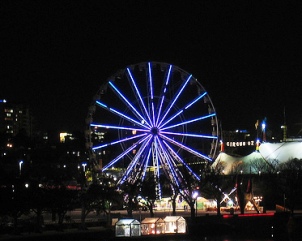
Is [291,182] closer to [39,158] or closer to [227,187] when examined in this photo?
[227,187]

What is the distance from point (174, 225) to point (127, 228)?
3.84m

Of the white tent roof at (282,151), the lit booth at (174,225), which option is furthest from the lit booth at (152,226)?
the white tent roof at (282,151)

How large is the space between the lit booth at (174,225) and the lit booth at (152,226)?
12.3 inches

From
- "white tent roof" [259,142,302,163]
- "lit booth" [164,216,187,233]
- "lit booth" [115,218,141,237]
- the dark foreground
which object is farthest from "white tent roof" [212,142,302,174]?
"lit booth" [115,218,141,237]

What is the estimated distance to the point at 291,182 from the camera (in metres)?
79.4

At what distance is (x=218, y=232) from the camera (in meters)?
56.5

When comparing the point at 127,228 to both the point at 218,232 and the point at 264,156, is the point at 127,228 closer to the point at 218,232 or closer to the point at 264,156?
the point at 218,232

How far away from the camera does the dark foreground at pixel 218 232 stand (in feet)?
160

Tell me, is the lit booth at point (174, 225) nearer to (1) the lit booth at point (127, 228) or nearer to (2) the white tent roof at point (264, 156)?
(1) the lit booth at point (127, 228)

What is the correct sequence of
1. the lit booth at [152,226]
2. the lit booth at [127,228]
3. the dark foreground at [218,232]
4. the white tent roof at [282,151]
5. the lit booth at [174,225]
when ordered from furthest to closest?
1. the white tent roof at [282,151]
2. the lit booth at [174,225]
3. the lit booth at [152,226]
4. the lit booth at [127,228]
5. the dark foreground at [218,232]

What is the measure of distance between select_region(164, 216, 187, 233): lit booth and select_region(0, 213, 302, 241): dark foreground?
642 millimetres

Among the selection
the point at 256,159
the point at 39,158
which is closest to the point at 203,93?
the point at 256,159

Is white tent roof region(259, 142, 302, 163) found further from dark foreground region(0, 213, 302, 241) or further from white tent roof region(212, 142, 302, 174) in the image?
dark foreground region(0, 213, 302, 241)

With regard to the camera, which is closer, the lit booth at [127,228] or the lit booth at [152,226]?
the lit booth at [127,228]
